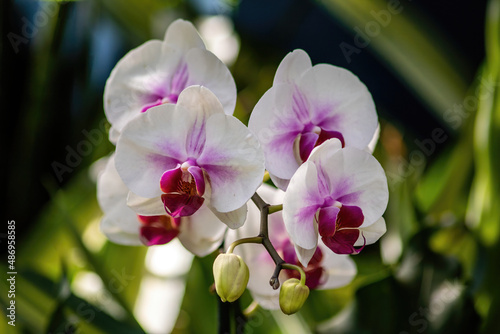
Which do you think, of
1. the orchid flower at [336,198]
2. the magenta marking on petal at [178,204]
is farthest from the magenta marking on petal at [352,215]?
the magenta marking on petal at [178,204]

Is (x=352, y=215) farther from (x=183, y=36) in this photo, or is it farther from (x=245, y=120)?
(x=245, y=120)

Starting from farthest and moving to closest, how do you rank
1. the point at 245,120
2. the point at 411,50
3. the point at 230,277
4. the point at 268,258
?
1. the point at 411,50
2. the point at 245,120
3. the point at 268,258
4. the point at 230,277

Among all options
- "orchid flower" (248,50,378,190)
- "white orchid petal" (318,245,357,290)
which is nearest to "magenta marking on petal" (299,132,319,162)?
"orchid flower" (248,50,378,190)

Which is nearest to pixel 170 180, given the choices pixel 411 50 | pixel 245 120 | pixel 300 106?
pixel 300 106

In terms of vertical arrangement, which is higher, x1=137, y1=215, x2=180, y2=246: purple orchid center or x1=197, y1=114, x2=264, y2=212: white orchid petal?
x1=197, y1=114, x2=264, y2=212: white orchid petal

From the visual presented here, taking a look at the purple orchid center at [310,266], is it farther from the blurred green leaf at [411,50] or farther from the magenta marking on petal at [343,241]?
the blurred green leaf at [411,50]

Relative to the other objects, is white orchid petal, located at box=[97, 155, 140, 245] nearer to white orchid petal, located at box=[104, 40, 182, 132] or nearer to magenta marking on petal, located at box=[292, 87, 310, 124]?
white orchid petal, located at box=[104, 40, 182, 132]

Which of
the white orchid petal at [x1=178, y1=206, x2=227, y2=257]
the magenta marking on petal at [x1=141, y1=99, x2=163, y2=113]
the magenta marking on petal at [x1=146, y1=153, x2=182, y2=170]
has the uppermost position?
the magenta marking on petal at [x1=146, y1=153, x2=182, y2=170]
